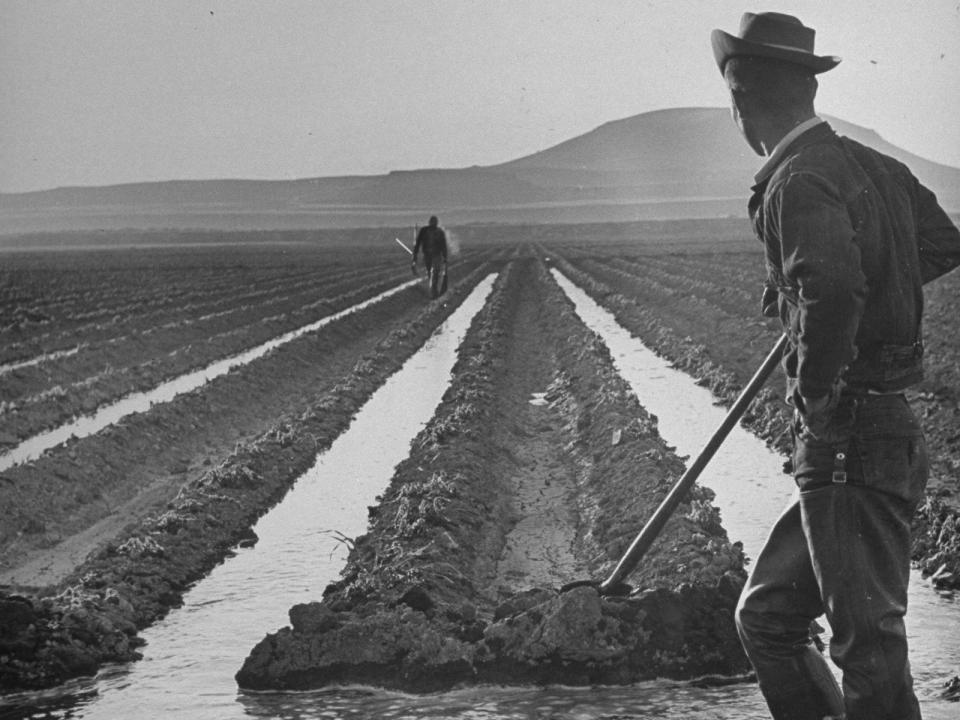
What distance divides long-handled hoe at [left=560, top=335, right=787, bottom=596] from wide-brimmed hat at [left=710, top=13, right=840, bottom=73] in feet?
2.32

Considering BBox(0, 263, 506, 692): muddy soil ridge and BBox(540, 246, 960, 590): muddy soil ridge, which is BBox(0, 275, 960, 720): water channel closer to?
BBox(0, 263, 506, 692): muddy soil ridge

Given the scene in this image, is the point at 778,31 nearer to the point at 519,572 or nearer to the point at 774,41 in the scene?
the point at 774,41

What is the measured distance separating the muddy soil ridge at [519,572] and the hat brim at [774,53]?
2514 millimetres

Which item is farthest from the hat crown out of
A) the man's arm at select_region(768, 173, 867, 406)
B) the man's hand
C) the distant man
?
the distant man

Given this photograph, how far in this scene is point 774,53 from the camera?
297 cm

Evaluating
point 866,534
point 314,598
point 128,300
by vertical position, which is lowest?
point 314,598

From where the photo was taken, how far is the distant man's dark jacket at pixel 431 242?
2109cm

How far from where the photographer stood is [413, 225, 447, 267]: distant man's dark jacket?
2109 centimetres

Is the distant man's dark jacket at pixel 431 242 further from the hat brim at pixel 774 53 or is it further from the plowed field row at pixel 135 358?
the hat brim at pixel 774 53

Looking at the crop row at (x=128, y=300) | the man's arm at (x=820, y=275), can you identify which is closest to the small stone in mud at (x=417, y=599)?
the man's arm at (x=820, y=275)

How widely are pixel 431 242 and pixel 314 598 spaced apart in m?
15.8

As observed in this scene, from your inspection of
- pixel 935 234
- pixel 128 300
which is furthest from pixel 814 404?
pixel 128 300

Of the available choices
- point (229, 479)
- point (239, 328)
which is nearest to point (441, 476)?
point (229, 479)

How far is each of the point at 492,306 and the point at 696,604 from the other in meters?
16.9
